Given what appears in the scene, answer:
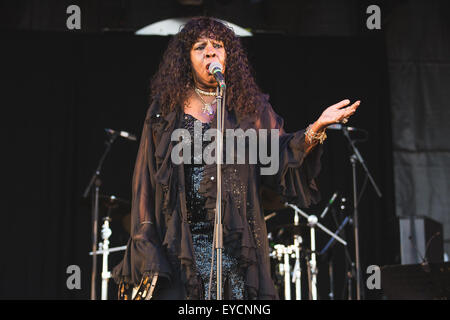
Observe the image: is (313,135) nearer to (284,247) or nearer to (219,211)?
(219,211)

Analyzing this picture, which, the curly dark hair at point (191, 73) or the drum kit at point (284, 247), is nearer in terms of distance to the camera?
the curly dark hair at point (191, 73)

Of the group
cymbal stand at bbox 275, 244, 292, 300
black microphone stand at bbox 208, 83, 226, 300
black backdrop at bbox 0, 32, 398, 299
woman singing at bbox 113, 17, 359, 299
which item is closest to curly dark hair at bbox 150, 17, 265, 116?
woman singing at bbox 113, 17, 359, 299

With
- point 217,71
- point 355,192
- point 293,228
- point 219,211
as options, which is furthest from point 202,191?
point 355,192

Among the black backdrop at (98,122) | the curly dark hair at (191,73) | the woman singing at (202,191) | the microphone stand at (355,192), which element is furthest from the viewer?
the black backdrop at (98,122)

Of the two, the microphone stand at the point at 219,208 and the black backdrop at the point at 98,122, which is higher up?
the black backdrop at the point at 98,122

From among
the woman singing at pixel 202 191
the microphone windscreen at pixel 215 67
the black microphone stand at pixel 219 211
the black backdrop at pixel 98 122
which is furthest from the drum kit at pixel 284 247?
the black microphone stand at pixel 219 211

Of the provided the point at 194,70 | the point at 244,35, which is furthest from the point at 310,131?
the point at 244,35

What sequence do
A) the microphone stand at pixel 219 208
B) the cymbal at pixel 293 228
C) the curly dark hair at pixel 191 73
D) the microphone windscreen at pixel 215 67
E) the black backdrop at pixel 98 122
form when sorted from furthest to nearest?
1. the black backdrop at pixel 98 122
2. the cymbal at pixel 293 228
3. the curly dark hair at pixel 191 73
4. the microphone windscreen at pixel 215 67
5. the microphone stand at pixel 219 208

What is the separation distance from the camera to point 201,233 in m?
2.37

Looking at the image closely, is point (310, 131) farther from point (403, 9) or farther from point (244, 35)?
point (403, 9)

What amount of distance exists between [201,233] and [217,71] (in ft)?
2.02

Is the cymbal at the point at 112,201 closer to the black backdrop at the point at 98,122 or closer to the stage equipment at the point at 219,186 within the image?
the black backdrop at the point at 98,122

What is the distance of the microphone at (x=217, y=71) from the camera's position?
90.0 inches

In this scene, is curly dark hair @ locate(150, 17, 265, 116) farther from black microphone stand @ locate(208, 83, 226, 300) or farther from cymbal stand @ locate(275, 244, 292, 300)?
cymbal stand @ locate(275, 244, 292, 300)
